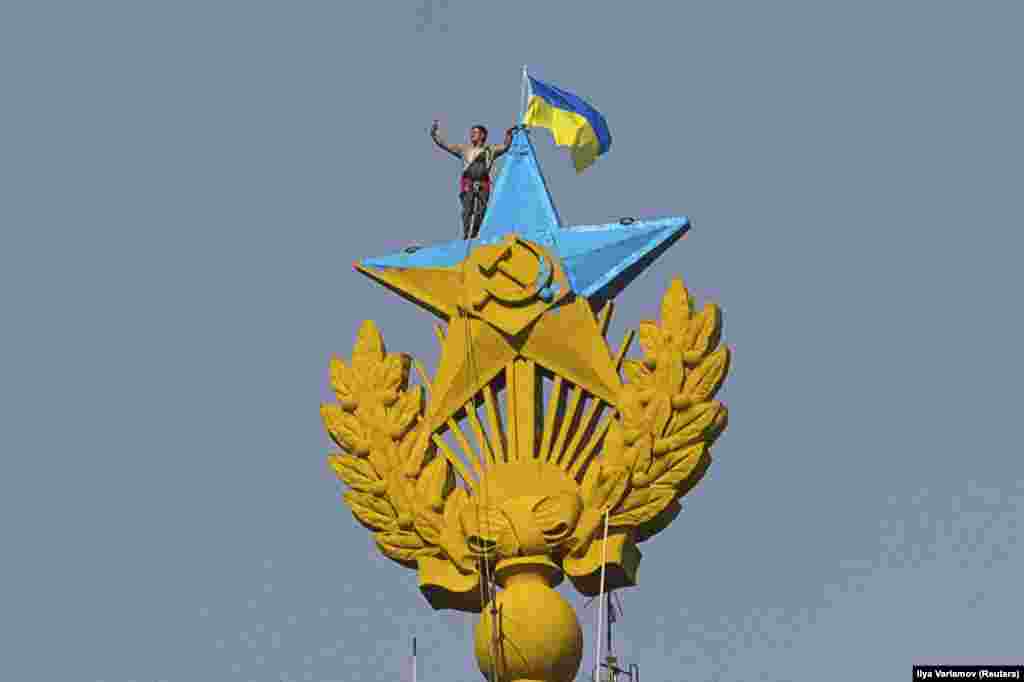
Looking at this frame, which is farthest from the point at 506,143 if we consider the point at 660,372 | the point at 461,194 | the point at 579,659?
the point at 579,659

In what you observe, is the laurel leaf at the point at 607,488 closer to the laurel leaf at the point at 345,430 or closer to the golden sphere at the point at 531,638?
the golden sphere at the point at 531,638

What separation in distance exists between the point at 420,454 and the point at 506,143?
4.15 meters

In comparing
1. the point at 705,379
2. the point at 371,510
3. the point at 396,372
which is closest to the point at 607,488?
the point at 705,379

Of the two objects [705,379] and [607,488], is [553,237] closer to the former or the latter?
[705,379]

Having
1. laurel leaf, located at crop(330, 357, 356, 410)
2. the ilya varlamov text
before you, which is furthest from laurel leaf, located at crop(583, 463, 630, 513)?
the ilya varlamov text

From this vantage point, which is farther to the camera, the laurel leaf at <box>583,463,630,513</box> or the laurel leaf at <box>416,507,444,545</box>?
the laurel leaf at <box>416,507,444,545</box>

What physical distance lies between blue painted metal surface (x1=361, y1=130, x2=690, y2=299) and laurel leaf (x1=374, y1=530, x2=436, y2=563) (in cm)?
322

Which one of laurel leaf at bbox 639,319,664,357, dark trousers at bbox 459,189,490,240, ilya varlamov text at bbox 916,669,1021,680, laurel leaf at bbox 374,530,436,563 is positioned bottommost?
ilya varlamov text at bbox 916,669,1021,680

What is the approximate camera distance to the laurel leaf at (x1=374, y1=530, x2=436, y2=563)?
41.8 metres

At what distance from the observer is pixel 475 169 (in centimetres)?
4372

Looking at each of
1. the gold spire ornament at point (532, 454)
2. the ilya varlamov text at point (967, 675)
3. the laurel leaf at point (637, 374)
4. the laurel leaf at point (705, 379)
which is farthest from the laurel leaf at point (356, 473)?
the ilya varlamov text at point (967, 675)

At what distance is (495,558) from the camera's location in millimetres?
41219

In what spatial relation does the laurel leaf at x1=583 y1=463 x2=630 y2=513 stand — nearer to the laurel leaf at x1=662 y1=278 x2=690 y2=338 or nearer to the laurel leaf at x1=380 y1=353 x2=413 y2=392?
the laurel leaf at x1=662 y1=278 x2=690 y2=338

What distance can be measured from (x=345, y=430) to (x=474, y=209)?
3.21m
